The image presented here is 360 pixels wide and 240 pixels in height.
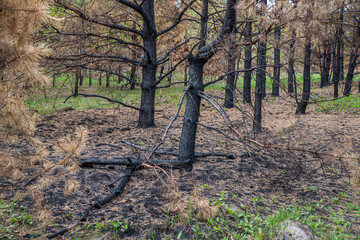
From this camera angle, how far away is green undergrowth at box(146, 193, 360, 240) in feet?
10.6

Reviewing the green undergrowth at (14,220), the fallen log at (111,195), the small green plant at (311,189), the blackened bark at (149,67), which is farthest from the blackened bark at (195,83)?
the blackened bark at (149,67)

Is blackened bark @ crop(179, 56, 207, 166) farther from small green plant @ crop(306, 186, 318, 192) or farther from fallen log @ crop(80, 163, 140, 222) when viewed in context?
small green plant @ crop(306, 186, 318, 192)

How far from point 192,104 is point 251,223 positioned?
7.47 ft

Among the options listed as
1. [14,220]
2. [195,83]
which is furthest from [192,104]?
[14,220]

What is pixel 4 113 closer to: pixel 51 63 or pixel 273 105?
pixel 51 63

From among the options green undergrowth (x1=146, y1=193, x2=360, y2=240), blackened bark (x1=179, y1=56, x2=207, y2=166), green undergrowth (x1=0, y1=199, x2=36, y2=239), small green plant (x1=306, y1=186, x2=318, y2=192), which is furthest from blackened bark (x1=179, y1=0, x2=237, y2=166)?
green undergrowth (x1=0, y1=199, x2=36, y2=239)

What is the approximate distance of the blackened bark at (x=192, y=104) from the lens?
4.93 meters

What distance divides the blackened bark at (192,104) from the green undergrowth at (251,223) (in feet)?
4.49

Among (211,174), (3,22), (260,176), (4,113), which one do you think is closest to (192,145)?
(211,174)

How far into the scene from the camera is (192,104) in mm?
4996

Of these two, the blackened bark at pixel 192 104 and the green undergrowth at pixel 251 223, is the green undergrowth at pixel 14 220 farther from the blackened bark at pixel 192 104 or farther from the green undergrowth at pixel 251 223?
the blackened bark at pixel 192 104

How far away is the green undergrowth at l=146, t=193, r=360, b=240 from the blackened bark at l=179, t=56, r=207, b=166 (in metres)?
1.37

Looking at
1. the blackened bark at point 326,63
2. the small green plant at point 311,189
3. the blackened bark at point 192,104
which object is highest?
the blackened bark at point 326,63

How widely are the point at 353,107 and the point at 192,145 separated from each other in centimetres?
1071
